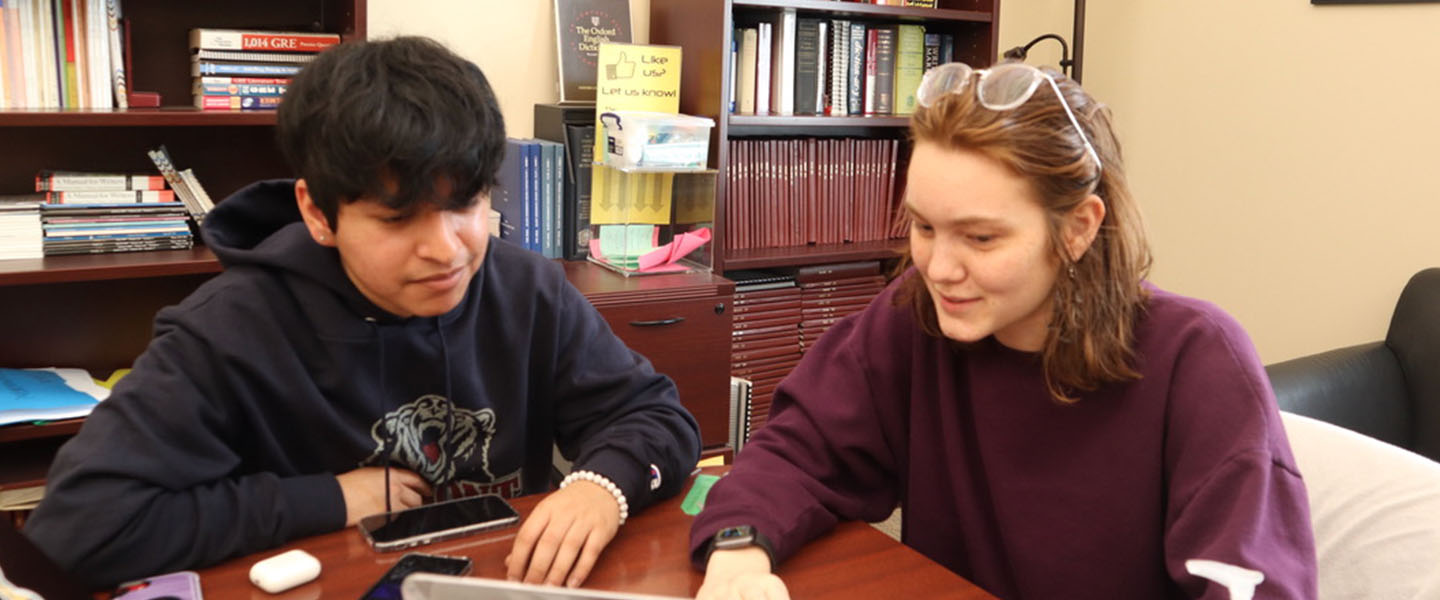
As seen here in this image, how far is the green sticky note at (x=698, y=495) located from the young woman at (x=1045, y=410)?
2.0 inches

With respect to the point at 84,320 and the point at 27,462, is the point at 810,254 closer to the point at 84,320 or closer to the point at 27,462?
the point at 84,320

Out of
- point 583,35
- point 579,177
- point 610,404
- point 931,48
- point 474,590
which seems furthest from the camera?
point 931,48

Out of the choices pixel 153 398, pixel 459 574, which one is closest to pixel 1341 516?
pixel 459 574

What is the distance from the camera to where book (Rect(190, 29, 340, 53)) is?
228cm

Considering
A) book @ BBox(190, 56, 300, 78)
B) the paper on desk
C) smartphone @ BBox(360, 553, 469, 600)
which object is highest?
Answer: book @ BBox(190, 56, 300, 78)

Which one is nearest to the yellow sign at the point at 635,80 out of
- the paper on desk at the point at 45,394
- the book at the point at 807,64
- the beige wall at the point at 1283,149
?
the book at the point at 807,64

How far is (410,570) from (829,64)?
7.64 ft

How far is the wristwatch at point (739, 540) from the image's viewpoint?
42.8 inches

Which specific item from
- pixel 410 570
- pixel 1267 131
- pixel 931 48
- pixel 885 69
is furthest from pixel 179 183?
pixel 1267 131

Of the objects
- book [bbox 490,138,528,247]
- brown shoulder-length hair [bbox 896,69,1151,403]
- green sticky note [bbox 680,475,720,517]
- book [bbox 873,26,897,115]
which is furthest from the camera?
book [bbox 873,26,897,115]

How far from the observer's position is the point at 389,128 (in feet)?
3.70

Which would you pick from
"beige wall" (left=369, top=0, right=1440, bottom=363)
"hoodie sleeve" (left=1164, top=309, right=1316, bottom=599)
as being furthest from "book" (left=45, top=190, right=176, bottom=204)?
"hoodie sleeve" (left=1164, top=309, right=1316, bottom=599)

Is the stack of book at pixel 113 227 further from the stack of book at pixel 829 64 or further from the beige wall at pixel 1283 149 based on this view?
the beige wall at pixel 1283 149

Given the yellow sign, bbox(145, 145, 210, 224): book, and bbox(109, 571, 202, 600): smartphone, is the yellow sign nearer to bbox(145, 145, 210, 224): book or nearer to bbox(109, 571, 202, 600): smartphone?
bbox(145, 145, 210, 224): book
